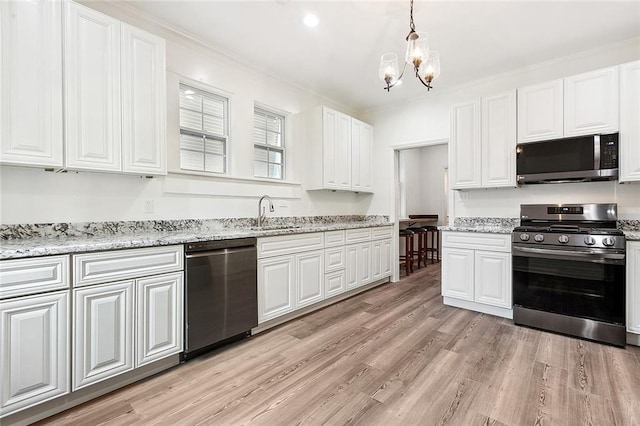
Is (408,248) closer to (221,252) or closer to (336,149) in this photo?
(336,149)

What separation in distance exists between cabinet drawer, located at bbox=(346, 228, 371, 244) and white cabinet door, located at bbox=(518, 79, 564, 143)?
6.98 ft

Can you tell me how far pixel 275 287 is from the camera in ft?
9.78

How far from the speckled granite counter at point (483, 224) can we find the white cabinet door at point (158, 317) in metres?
2.97

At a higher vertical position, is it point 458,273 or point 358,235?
point 358,235

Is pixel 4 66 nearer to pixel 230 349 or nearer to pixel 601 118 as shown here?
pixel 230 349

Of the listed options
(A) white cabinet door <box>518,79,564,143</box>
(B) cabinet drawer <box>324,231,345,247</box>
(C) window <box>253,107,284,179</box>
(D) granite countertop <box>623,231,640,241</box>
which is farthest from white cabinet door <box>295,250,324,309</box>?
(D) granite countertop <box>623,231,640,241</box>

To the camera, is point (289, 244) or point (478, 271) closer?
point (289, 244)

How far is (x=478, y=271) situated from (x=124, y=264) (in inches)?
135

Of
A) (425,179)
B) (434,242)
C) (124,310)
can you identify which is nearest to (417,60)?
(124,310)

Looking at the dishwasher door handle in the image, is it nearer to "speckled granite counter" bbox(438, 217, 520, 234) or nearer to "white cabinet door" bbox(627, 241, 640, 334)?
"speckled granite counter" bbox(438, 217, 520, 234)

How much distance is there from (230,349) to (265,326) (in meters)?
0.47

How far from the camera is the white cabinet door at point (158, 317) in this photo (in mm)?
2041

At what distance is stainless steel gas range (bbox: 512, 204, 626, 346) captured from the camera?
261 centimetres

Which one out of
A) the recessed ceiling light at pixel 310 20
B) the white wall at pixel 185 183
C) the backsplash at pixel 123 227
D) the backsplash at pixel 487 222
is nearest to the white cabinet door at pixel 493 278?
the backsplash at pixel 487 222
